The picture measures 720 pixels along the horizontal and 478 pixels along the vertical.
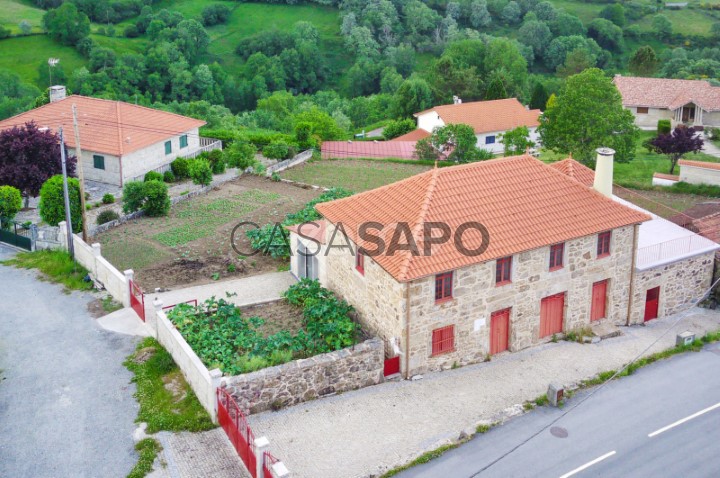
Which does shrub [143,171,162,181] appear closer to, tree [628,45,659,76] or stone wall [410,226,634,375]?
stone wall [410,226,634,375]

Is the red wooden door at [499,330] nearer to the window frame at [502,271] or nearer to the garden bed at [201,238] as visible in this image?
the window frame at [502,271]

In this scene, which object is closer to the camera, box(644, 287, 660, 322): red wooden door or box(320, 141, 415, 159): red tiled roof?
box(644, 287, 660, 322): red wooden door

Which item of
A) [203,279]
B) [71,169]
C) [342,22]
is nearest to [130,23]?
[342,22]

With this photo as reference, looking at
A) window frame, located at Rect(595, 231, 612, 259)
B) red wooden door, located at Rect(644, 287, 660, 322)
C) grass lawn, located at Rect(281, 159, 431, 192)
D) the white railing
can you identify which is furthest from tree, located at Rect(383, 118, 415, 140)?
window frame, located at Rect(595, 231, 612, 259)

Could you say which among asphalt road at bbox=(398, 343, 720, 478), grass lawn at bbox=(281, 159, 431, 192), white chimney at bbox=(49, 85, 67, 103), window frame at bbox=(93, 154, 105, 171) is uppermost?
white chimney at bbox=(49, 85, 67, 103)

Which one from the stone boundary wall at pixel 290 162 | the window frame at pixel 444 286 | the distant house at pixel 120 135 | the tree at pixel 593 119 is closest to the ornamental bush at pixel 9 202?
the distant house at pixel 120 135

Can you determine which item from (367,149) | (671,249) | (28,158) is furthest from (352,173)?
(671,249)

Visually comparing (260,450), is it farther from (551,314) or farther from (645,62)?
(645,62)
